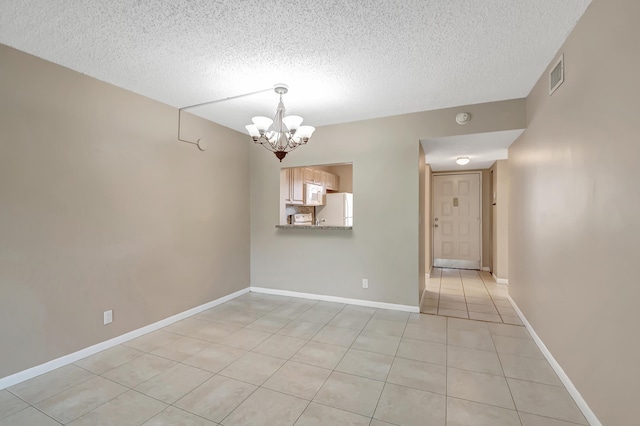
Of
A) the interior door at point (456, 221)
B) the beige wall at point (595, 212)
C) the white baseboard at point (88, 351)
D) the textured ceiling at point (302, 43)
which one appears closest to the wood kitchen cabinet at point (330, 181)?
the interior door at point (456, 221)

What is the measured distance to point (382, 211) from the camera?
3732mm

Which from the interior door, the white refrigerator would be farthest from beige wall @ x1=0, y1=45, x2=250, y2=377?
the interior door

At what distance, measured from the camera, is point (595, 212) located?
165 centimetres

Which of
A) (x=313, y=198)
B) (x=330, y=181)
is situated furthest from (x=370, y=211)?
(x=330, y=181)

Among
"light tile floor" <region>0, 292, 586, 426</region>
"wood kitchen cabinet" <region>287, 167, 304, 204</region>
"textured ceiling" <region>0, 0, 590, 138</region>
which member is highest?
"textured ceiling" <region>0, 0, 590, 138</region>

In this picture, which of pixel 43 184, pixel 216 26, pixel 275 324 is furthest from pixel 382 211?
pixel 43 184

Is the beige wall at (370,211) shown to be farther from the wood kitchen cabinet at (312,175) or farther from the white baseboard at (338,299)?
the wood kitchen cabinet at (312,175)

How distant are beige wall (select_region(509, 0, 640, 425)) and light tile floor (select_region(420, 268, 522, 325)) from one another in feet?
3.00

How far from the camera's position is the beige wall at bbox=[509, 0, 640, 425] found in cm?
134

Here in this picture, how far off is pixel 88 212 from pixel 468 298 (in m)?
4.67

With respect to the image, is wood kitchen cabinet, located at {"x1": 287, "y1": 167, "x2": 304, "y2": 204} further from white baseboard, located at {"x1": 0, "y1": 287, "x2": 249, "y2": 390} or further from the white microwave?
white baseboard, located at {"x1": 0, "y1": 287, "x2": 249, "y2": 390}

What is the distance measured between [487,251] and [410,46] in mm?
5276

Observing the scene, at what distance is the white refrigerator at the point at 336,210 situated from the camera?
18.9 feet

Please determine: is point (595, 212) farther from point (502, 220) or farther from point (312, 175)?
point (312, 175)
